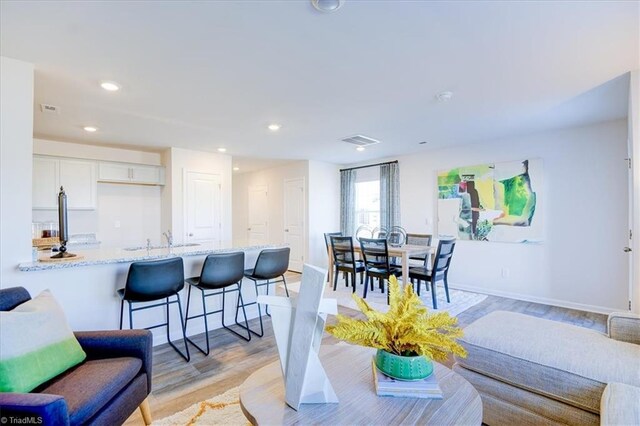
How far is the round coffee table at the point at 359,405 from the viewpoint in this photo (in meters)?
1.06

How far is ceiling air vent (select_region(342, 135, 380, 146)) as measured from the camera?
452 centimetres

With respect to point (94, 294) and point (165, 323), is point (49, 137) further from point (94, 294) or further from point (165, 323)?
point (165, 323)

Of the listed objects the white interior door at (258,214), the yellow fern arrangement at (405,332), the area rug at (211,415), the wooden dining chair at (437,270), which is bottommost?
the area rug at (211,415)

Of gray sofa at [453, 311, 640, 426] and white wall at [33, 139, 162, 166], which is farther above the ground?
white wall at [33, 139, 162, 166]

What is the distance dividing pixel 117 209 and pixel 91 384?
174 inches

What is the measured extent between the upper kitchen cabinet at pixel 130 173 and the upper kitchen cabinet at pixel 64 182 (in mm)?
139

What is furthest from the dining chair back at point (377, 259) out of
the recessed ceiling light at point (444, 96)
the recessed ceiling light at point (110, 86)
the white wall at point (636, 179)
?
the recessed ceiling light at point (110, 86)

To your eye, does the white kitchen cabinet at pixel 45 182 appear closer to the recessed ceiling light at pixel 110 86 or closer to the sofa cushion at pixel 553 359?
the recessed ceiling light at pixel 110 86

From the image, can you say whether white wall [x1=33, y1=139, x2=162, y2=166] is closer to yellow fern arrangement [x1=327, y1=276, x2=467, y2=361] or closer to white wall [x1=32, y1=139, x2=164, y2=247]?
white wall [x1=32, y1=139, x2=164, y2=247]

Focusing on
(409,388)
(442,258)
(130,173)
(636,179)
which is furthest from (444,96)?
(130,173)

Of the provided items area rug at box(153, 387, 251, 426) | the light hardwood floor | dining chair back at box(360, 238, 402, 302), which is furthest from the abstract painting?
area rug at box(153, 387, 251, 426)

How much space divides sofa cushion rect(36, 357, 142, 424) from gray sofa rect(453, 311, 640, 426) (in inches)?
76.2

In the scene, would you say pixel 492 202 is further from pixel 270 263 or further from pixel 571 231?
pixel 270 263

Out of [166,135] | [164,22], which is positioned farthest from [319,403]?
[166,135]
